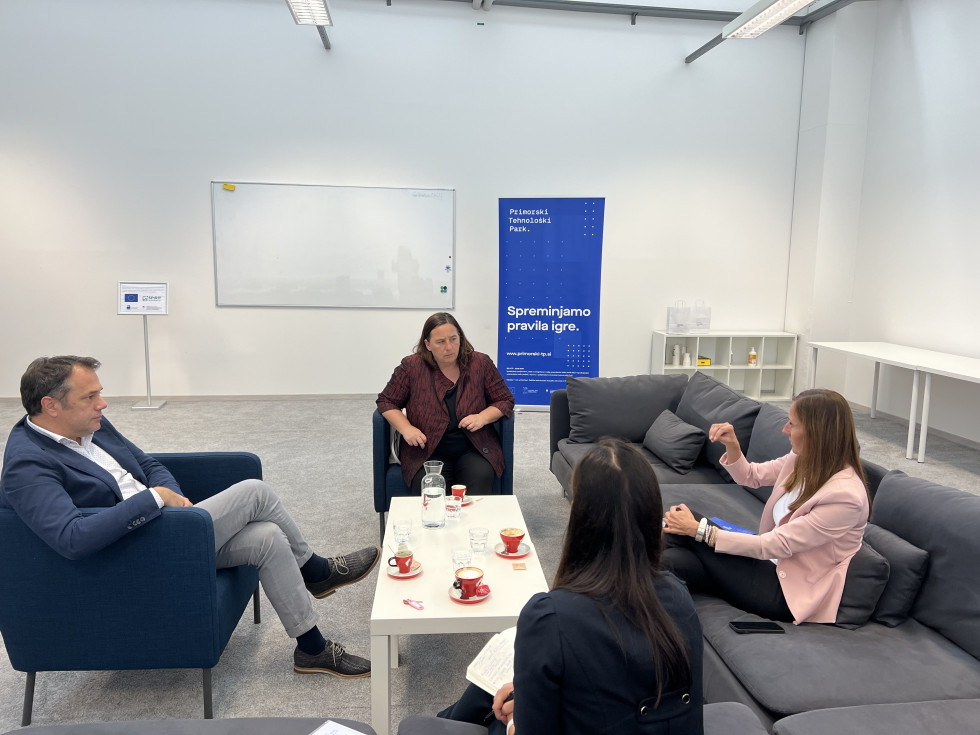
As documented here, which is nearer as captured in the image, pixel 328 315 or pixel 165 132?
pixel 165 132

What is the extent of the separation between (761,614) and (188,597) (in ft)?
5.46

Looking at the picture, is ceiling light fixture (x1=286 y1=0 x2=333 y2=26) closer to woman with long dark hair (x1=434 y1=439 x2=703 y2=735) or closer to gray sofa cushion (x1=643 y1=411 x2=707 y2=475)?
gray sofa cushion (x1=643 y1=411 x2=707 y2=475)

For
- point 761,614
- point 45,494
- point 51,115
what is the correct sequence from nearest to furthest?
point 45,494, point 761,614, point 51,115

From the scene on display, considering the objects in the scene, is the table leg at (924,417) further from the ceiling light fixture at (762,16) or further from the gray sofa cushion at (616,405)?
the ceiling light fixture at (762,16)

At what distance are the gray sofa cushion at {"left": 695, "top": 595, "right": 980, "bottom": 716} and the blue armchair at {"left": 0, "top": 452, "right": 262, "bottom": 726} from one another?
57.9 inches

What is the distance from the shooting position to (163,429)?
17.9 feet

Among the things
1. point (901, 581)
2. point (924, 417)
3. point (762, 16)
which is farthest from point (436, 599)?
point (762, 16)

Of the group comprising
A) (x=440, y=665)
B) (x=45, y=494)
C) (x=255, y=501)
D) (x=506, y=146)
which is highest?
(x=506, y=146)

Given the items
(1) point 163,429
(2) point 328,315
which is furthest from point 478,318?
(1) point 163,429

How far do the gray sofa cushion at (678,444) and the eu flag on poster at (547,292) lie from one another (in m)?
2.85

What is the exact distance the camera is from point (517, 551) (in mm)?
2254

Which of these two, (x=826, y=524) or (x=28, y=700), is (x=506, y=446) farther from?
(x=28, y=700)

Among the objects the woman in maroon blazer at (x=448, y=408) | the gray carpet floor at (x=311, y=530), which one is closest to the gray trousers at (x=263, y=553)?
the gray carpet floor at (x=311, y=530)

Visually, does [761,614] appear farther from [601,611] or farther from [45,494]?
[45,494]
